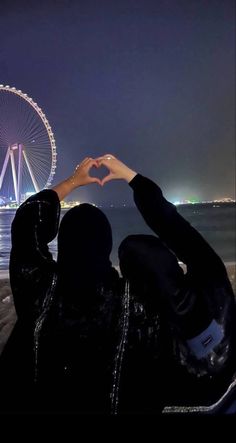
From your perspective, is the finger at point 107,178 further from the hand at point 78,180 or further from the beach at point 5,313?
the beach at point 5,313

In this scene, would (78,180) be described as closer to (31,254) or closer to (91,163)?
(91,163)

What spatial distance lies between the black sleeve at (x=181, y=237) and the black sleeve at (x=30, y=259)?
0.84ft

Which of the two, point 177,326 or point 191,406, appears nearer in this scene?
point 177,326

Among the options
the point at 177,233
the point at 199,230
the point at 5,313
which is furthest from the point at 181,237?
the point at 199,230

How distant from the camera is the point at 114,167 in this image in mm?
1159

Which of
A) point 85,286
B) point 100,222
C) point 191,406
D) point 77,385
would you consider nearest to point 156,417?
point 191,406

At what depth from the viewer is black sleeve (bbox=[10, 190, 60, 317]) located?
1068mm

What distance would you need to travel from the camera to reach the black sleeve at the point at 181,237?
97cm

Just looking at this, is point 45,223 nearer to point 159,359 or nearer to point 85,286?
point 85,286

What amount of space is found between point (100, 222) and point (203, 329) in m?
0.32

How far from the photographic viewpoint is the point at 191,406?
42.1 inches

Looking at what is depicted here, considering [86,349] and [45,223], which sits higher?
[45,223]

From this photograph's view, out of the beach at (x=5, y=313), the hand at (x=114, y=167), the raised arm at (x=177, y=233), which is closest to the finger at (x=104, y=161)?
the hand at (x=114, y=167)

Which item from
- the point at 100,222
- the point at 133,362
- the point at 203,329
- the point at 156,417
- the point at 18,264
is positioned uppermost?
the point at 100,222
